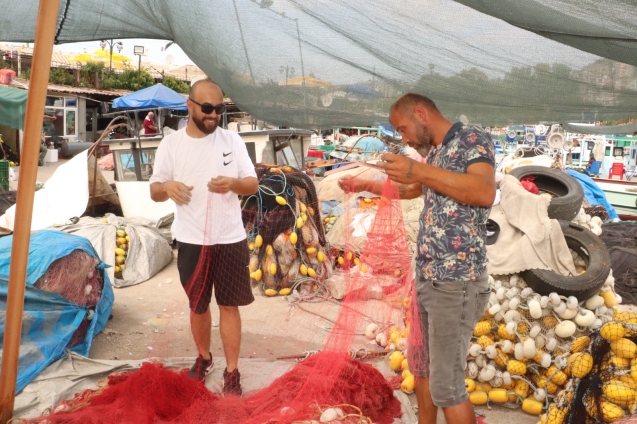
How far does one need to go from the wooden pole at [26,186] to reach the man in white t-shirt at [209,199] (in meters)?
0.91

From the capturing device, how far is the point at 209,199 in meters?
3.42

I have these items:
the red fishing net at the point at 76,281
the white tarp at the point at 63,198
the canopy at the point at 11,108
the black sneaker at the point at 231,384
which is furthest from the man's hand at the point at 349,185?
the canopy at the point at 11,108

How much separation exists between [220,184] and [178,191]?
0.26 m

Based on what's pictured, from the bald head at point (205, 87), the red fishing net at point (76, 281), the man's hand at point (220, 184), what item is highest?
the bald head at point (205, 87)

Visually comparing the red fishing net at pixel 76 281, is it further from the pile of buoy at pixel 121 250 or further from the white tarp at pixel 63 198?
the white tarp at pixel 63 198

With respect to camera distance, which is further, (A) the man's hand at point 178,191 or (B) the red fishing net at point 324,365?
(A) the man's hand at point 178,191

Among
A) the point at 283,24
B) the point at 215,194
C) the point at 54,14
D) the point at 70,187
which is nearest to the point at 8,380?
the point at 215,194

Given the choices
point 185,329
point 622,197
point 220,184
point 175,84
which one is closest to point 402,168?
point 220,184

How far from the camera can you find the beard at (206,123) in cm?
335

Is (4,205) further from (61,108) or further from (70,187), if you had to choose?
(61,108)

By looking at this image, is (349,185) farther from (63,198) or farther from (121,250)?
(63,198)

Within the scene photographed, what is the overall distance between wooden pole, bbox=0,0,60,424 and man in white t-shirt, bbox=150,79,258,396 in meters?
0.91

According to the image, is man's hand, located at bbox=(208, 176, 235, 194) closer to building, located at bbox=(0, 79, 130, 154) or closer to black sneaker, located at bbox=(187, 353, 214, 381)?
black sneaker, located at bbox=(187, 353, 214, 381)

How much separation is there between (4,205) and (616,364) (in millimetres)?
9059
